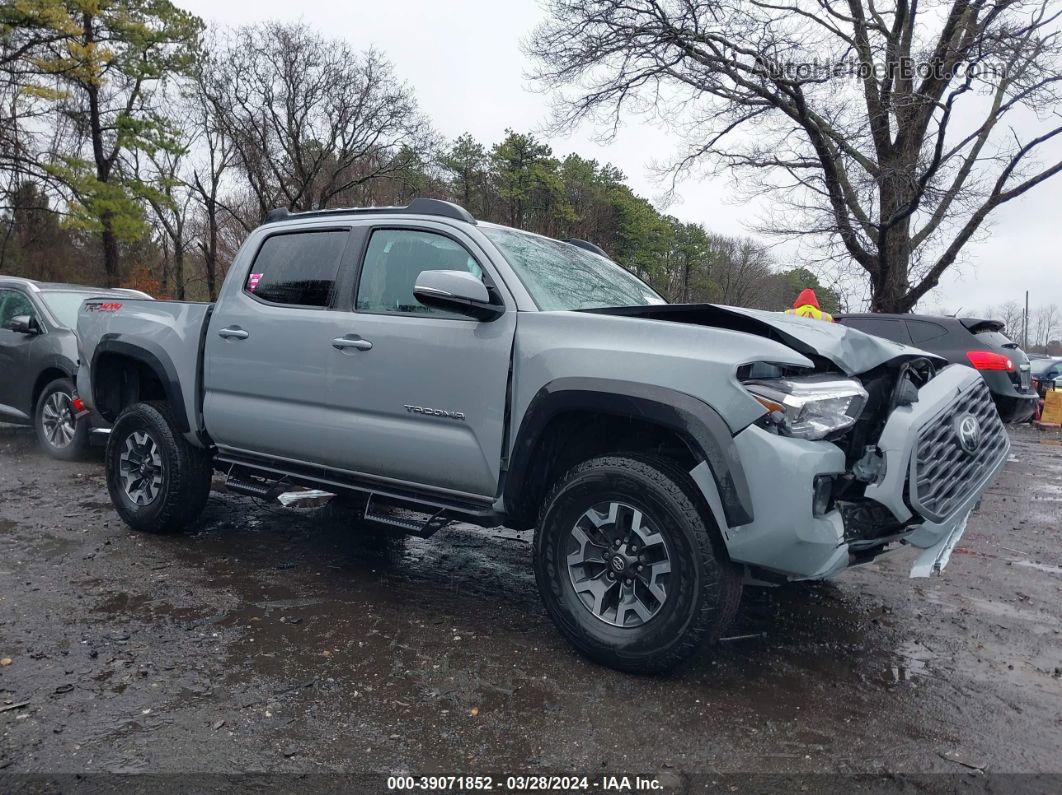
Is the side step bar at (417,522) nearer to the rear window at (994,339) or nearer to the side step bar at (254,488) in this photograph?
the side step bar at (254,488)

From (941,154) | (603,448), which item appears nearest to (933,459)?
(603,448)

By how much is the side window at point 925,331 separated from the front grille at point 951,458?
7.36 metres

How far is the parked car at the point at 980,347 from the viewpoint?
30.2 ft

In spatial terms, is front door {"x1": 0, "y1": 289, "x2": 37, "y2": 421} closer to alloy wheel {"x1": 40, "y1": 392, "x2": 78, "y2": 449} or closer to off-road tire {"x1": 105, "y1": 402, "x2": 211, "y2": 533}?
alloy wheel {"x1": 40, "y1": 392, "x2": 78, "y2": 449}

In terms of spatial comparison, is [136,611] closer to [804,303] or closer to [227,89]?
[804,303]

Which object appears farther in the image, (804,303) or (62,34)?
(62,34)

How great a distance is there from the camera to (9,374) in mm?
8594

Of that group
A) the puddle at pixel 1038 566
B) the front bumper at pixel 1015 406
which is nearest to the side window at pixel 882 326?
the front bumper at pixel 1015 406

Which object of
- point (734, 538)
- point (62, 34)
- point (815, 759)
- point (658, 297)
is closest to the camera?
point (815, 759)

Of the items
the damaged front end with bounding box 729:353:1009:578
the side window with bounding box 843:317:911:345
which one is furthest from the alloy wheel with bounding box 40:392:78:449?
the side window with bounding box 843:317:911:345

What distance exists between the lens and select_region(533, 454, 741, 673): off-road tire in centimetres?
313

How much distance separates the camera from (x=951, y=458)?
3385 millimetres

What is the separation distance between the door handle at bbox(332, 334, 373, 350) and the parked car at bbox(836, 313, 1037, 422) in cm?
695

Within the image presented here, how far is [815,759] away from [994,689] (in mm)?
1141
